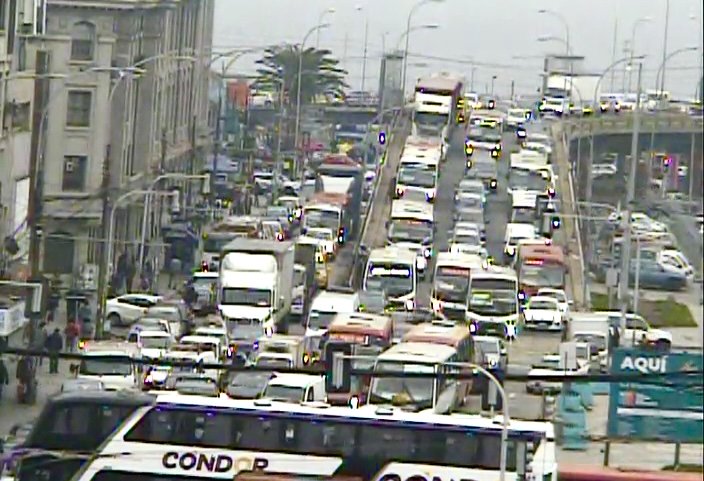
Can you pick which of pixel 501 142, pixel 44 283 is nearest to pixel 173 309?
pixel 44 283

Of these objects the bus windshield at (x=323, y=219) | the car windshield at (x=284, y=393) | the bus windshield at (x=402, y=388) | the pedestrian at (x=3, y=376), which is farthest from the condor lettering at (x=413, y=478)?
the bus windshield at (x=323, y=219)

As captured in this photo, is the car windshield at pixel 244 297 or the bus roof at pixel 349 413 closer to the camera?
the bus roof at pixel 349 413

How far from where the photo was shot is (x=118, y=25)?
11.3 m

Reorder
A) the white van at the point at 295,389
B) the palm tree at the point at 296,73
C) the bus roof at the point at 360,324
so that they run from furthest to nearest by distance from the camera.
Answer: the palm tree at the point at 296,73 → the bus roof at the point at 360,324 → the white van at the point at 295,389

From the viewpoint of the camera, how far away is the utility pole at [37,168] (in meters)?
9.83

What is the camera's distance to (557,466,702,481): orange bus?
19.5 ft

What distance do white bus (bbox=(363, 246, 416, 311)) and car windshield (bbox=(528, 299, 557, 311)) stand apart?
547 mm

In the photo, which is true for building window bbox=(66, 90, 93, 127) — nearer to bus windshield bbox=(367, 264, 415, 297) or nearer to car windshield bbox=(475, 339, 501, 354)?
bus windshield bbox=(367, 264, 415, 297)

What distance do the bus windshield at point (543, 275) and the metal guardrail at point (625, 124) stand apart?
1.94 meters

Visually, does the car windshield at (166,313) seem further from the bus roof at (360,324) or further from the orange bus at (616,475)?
the orange bus at (616,475)

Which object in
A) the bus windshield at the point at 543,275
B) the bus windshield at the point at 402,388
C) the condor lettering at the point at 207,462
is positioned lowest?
the condor lettering at the point at 207,462

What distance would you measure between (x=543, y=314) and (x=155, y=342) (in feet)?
7.09

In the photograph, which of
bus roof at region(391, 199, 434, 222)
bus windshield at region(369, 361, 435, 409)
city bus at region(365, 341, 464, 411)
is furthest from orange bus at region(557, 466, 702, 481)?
bus roof at region(391, 199, 434, 222)

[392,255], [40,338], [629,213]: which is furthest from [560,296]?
[40,338]
